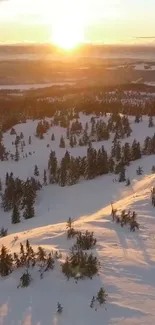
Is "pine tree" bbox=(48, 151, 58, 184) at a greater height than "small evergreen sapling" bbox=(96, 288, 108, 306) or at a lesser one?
greater

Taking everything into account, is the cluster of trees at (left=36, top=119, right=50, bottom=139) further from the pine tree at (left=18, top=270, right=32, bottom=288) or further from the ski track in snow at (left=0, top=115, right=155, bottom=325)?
the pine tree at (left=18, top=270, right=32, bottom=288)

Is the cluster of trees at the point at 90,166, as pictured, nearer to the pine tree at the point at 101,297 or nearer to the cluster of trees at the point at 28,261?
the cluster of trees at the point at 28,261

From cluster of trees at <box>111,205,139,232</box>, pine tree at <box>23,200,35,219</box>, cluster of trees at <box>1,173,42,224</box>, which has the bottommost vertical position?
cluster of trees at <box>111,205,139,232</box>

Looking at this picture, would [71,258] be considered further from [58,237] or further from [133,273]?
[58,237]

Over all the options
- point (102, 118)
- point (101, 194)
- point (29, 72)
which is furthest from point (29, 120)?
point (29, 72)

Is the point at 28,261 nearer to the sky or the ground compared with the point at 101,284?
nearer to the sky

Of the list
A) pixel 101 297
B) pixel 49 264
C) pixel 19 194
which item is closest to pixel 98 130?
pixel 19 194

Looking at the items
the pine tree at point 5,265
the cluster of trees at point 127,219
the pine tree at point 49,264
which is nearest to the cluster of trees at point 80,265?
the pine tree at point 49,264

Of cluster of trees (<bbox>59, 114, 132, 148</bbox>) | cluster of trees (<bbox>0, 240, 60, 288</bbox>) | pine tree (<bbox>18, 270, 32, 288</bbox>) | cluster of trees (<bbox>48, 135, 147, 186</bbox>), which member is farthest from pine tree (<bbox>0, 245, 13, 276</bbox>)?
cluster of trees (<bbox>59, 114, 132, 148</bbox>)

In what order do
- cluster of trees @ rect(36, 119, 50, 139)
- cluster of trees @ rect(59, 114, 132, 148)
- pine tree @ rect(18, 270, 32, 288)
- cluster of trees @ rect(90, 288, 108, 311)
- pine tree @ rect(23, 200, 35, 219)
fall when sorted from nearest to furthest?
cluster of trees @ rect(90, 288, 108, 311) → pine tree @ rect(18, 270, 32, 288) → pine tree @ rect(23, 200, 35, 219) → cluster of trees @ rect(59, 114, 132, 148) → cluster of trees @ rect(36, 119, 50, 139)

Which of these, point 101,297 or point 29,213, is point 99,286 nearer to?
point 101,297

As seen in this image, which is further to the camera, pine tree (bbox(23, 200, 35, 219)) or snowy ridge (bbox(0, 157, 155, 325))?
pine tree (bbox(23, 200, 35, 219))
